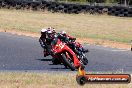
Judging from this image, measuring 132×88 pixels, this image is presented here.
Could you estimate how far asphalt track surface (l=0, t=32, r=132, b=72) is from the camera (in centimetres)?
1469

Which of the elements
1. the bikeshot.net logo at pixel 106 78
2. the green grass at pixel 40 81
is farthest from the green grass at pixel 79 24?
the bikeshot.net logo at pixel 106 78

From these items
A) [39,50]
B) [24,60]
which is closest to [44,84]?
[24,60]

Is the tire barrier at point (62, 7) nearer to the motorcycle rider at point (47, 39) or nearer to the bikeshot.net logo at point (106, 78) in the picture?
the motorcycle rider at point (47, 39)

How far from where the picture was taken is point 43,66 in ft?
49.1

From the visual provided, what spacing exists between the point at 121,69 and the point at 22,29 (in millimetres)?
16301

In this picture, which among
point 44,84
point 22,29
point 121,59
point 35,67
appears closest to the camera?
point 44,84

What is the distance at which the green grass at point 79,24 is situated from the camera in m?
30.5

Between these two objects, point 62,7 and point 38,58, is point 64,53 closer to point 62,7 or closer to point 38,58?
point 38,58

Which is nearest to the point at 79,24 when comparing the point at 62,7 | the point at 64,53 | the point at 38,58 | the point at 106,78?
the point at 62,7

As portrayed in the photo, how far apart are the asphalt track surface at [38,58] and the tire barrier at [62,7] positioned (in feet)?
78.4

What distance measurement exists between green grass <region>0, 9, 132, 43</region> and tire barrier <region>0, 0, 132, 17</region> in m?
0.86

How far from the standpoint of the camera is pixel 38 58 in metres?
17.2

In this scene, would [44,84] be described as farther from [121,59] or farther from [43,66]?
[121,59]

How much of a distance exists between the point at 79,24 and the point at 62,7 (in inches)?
454
